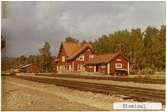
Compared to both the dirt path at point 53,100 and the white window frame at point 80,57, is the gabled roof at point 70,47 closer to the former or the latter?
the white window frame at point 80,57

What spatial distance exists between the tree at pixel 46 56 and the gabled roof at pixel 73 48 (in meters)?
0.64

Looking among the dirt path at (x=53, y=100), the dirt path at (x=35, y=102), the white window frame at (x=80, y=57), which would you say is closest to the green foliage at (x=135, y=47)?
the white window frame at (x=80, y=57)

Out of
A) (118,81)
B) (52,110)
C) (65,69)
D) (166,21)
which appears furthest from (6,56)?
(118,81)

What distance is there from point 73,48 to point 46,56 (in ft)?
6.64

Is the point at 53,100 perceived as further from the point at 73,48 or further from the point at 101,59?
the point at 101,59

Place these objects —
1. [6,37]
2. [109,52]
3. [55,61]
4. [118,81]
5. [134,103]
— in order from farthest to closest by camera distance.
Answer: [118,81]
[109,52]
[55,61]
[6,37]
[134,103]

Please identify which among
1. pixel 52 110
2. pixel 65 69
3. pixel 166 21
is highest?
pixel 166 21

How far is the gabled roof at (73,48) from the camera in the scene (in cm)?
1674

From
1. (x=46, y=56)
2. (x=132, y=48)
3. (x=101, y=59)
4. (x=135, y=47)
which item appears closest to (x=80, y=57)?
(x=101, y=59)

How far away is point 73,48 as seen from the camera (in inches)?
725

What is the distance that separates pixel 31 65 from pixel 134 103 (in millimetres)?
6142

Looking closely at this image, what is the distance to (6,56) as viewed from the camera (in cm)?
1362

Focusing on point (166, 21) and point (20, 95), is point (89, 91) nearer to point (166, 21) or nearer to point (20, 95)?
point (20, 95)

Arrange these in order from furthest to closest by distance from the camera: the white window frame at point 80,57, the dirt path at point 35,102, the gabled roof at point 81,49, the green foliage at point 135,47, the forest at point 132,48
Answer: the white window frame at point 80,57, the gabled roof at point 81,49, the green foliage at point 135,47, the forest at point 132,48, the dirt path at point 35,102
